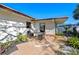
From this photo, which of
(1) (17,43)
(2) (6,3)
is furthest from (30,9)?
(1) (17,43)

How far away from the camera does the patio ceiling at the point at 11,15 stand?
357 cm

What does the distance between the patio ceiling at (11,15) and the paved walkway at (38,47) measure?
54 centimetres

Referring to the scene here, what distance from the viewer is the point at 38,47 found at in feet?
12.0

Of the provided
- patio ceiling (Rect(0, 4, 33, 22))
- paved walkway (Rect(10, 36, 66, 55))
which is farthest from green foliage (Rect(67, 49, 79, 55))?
patio ceiling (Rect(0, 4, 33, 22))

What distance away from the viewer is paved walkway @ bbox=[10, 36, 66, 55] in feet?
11.6

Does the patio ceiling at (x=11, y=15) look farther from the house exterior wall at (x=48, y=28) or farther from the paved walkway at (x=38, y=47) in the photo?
the paved walkway at (x=38, y=47)

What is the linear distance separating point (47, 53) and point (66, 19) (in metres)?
0.82

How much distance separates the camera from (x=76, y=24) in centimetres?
360

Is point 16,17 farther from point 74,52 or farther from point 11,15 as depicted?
point 74,52

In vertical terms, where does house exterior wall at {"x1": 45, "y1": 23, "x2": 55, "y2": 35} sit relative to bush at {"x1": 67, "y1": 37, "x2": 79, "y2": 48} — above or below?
above

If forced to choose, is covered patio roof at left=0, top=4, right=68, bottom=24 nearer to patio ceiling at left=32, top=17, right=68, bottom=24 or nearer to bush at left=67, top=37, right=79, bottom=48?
patio ceiling at left=32, top=17, right=68, bottom=24

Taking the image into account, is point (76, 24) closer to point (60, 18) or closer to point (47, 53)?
point (60, 18)

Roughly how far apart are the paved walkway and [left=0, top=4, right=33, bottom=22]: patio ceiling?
54 centimetres
